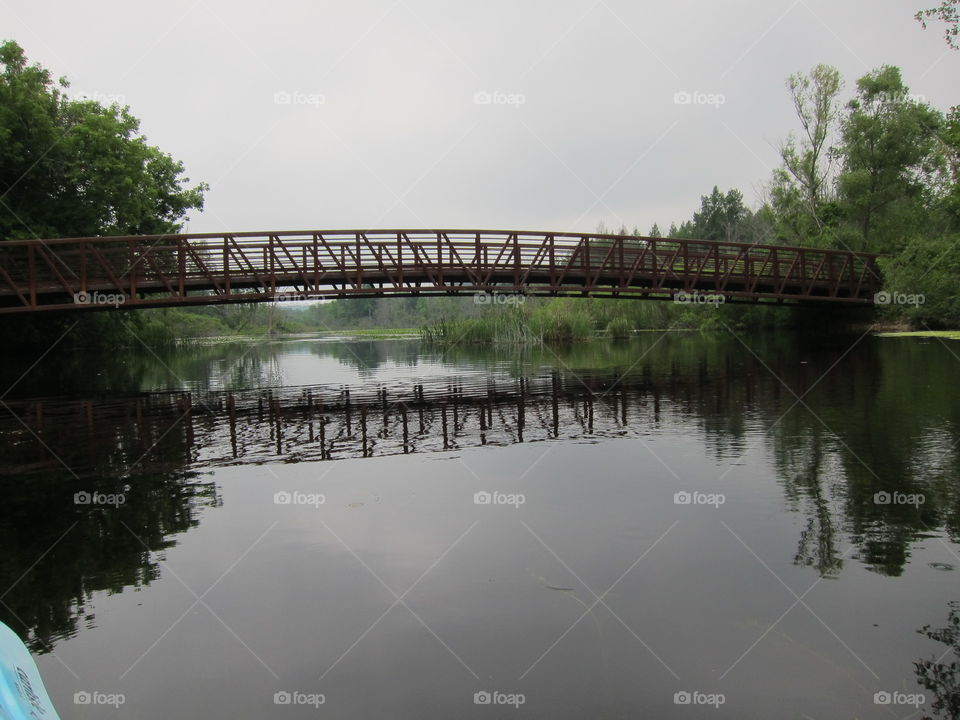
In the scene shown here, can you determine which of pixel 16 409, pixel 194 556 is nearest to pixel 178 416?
pixel 16 409

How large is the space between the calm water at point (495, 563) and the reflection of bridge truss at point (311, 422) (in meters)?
0.11

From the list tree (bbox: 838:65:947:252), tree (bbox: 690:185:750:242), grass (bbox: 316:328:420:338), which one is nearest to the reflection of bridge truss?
tree (bbox: 838:65:947:252)

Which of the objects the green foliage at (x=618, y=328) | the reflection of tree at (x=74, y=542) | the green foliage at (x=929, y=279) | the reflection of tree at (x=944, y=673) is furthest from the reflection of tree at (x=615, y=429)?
the green foliage at (x=618, y=328)

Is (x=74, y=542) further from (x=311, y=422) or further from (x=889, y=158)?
(x=889, y=158)

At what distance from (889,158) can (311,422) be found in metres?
44.5

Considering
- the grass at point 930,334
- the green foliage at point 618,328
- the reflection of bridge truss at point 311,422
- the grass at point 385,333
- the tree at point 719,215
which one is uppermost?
the tree at point 719,215

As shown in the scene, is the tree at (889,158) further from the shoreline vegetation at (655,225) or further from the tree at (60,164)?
the tree at (60,164)

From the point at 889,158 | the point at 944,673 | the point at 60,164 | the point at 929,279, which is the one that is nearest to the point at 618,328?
the point at 929,279

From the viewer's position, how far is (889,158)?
146 ft

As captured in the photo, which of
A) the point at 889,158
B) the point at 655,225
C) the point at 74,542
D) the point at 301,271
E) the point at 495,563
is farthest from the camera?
the point at 655,225

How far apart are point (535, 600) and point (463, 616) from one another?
50cm

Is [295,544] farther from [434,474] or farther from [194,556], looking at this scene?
[434,474]

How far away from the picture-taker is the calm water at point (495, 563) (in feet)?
12.4

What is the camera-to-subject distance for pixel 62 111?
34.2m
